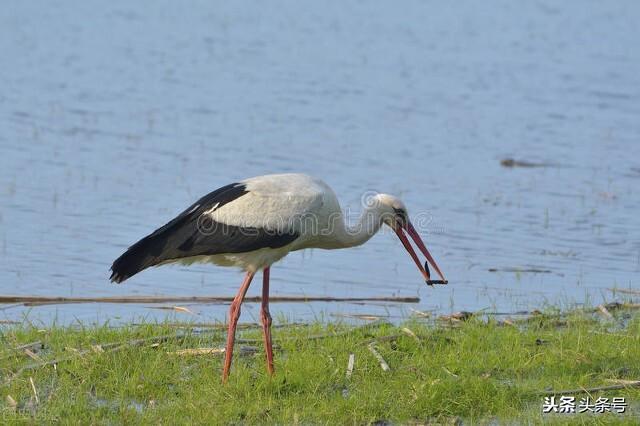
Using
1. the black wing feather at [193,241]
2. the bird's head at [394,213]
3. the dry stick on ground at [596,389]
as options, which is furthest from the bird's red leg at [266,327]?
the dry stick on ground at [596,389]

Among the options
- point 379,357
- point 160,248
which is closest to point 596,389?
point 379,357

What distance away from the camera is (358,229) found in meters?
7.41

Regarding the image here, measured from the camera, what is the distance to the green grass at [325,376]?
582 cm

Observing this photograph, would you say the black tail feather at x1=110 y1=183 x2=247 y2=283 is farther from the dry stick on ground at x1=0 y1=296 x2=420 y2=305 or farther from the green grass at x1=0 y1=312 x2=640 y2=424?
the dry stick on ground at x1=0 y1=296 x2=420 y2=305

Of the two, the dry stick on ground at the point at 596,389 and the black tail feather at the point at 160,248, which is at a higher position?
the black tail feather at the point at 160,248

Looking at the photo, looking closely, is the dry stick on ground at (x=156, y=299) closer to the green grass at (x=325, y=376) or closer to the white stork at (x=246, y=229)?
the green grass at (x=325, y=376)

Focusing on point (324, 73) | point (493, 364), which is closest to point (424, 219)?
point (493, 364)

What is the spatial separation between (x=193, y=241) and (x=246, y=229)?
0.33 metres

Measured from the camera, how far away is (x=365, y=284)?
32.1 feet

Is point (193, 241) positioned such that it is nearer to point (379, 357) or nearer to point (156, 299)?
point (379, 357)

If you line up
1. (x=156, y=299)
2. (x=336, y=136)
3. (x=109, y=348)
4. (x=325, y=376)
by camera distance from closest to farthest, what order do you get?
1. (x=325, y=376)
2. (x=109, y=348)
3. (x=156, y=299)
4. (x=336, y=136)

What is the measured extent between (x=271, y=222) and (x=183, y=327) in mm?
997

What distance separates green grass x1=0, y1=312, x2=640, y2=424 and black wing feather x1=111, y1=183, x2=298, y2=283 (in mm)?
482

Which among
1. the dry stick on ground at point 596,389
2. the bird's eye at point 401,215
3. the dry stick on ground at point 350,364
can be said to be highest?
the bird's eye at point 401,215
